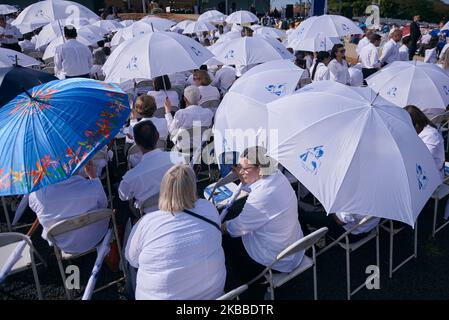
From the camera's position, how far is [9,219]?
15.8 ft

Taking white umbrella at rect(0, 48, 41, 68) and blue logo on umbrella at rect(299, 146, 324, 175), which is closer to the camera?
blue logo on umbrella at rect(299, 146, 324, 175)

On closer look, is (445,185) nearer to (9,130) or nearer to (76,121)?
(76,121)

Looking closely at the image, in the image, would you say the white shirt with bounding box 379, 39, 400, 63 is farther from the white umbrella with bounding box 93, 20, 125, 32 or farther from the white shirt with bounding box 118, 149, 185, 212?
the white umbrella with bounding box 93, 20, 125, 32

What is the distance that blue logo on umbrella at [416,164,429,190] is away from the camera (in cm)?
298

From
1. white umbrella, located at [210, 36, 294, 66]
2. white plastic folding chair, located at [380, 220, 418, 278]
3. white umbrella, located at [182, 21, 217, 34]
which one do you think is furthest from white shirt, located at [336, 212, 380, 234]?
white umbrella, located at [182, 21, 217, 34]

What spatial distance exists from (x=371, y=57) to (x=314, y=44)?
1843 mm

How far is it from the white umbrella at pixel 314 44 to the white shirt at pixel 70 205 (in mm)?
6970

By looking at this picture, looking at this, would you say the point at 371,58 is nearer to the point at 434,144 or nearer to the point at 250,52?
the point at 250,52

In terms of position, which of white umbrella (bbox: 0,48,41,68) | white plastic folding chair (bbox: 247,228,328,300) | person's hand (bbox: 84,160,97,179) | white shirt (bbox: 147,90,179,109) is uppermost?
white umbrella (bbox: 0,48,41,68)

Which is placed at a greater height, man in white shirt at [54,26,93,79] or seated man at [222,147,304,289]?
man in white shirt at [54,26,93,79]

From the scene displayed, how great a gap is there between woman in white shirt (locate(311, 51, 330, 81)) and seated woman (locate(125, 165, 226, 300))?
5646 mm

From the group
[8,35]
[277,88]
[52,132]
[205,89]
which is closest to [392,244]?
[277,88]

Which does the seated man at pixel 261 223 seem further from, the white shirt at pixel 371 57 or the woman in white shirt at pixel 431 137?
the white shirt at pixel 371 57

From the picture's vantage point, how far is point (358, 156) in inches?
115
